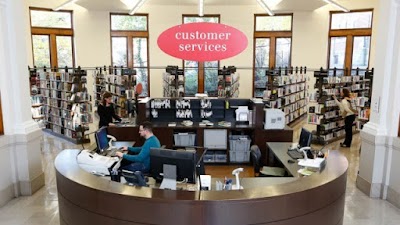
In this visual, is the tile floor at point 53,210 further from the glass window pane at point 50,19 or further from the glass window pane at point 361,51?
the glass window pane at point 50,19

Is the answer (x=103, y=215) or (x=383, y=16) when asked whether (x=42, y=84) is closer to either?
(x=103, y=215)

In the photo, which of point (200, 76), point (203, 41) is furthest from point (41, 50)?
point (203, 41)

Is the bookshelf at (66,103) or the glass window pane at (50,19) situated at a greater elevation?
the glass window pane at (50,19)

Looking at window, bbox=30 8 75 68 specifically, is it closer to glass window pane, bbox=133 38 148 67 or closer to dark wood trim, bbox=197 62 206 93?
glass window pane, bbox=133 38 148 67

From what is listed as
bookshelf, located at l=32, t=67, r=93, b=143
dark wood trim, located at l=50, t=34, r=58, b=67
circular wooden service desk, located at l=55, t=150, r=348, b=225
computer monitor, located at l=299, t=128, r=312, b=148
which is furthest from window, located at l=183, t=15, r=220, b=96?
circular wooden service desk, located at l=55, t=150, r=348, b=225

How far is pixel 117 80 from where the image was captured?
10633mm

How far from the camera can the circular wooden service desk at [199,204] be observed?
305cm

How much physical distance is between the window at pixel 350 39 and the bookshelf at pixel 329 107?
349cm

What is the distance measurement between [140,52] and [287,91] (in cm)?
647

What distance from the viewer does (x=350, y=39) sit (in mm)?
13398

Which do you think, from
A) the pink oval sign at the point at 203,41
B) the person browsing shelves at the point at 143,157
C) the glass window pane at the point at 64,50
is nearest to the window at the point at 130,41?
the glass window pane at the point at 64,50

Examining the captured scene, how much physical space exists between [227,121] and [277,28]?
7492 millimetres

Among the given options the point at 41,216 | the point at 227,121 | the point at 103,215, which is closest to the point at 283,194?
the point at 103,215

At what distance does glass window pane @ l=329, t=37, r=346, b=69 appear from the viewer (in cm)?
1368
